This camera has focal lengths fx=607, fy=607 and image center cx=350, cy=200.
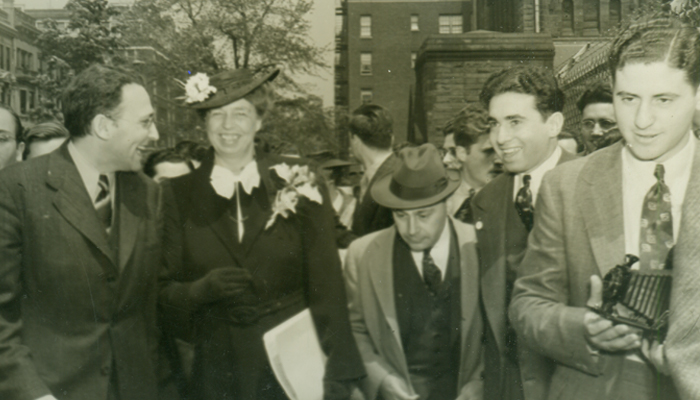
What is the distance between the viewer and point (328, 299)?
8.36 feet

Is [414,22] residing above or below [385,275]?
above

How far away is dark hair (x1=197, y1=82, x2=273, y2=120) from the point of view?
9.05 feet

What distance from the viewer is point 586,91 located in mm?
3205

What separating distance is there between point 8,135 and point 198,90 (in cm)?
137

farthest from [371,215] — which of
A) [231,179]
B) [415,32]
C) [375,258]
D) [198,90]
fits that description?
[415,32]

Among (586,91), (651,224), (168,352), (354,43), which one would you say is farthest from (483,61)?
(168,352)

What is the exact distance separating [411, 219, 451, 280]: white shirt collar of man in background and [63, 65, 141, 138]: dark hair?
1418 mm

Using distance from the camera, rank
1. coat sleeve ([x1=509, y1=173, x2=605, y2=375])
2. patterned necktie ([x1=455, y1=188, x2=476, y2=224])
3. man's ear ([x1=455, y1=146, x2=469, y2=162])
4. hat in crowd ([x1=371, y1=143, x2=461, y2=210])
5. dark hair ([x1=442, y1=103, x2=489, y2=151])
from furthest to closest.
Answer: man's ear ([x1=455, y1=146, x2=469, y2=162])
dark hair ([x1=442, y1=103, x2=489, y2=151])
patterned necktie ([x1=455, y1=188, x2=476, y2=224])
hat in crowd ([x1=371, y1=143, x2=461, y2=210])
coat sleeve ([x1=509, y1=173, x2=605, y2=375])

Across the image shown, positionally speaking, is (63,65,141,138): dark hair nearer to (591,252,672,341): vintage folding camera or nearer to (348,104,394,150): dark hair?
(348,104,394,150): dark hair

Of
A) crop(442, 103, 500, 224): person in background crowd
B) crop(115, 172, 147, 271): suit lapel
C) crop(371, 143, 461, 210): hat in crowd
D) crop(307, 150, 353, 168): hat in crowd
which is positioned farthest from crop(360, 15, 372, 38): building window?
crop(115, 172, 147, 271): suit lapel

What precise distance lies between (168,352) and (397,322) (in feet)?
3.36

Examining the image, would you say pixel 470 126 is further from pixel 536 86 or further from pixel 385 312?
pixel 385 312

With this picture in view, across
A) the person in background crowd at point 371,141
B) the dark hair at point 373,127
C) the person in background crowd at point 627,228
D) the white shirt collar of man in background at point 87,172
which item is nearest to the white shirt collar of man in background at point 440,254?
the person in background crowd at point 627,228

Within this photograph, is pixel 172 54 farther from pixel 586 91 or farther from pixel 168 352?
pixel 586 91
